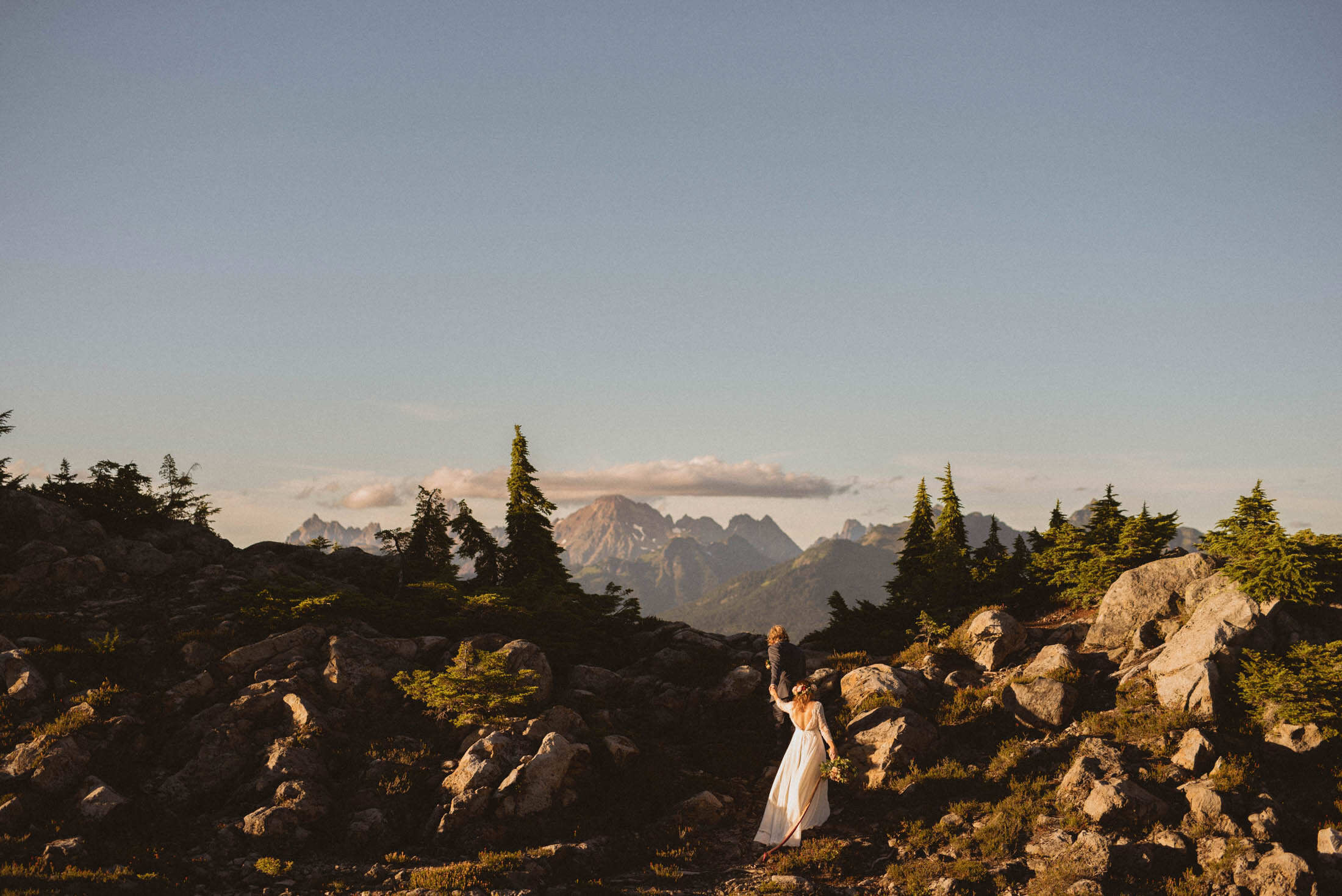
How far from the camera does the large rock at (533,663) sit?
22.0 meters

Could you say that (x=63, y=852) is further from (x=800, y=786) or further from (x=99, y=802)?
(x=800, y=786)

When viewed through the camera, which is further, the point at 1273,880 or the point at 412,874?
the point at 412,874

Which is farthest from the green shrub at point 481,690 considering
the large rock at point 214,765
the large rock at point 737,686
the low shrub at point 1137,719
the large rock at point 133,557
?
the large rock at point 133,557

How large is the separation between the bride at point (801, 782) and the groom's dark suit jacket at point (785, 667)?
124 centimetres

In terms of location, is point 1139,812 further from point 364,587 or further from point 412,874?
point 364,587

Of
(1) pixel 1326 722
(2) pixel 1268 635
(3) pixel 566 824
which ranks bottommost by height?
(3) pixel 566 824

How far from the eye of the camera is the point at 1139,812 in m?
15.2

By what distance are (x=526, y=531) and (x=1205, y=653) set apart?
27.5 m

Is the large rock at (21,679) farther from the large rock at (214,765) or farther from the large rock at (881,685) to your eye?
the large rock at (881,685)

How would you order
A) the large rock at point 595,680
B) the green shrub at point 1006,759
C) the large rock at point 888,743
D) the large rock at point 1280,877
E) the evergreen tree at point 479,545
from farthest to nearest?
the evergreen tree at point 479,545
the large rock at point 595,680
the large rock at point 888,743
the green shrub at point 1006,759
the large rock at point 1280,877

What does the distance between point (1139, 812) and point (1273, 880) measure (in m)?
2.41

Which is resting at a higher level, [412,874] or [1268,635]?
[1268,635]

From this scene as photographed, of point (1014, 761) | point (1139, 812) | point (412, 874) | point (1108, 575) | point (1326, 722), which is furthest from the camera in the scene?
point (1108, 575)

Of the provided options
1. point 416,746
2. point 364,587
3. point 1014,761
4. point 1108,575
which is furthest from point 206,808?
point 1108,575
